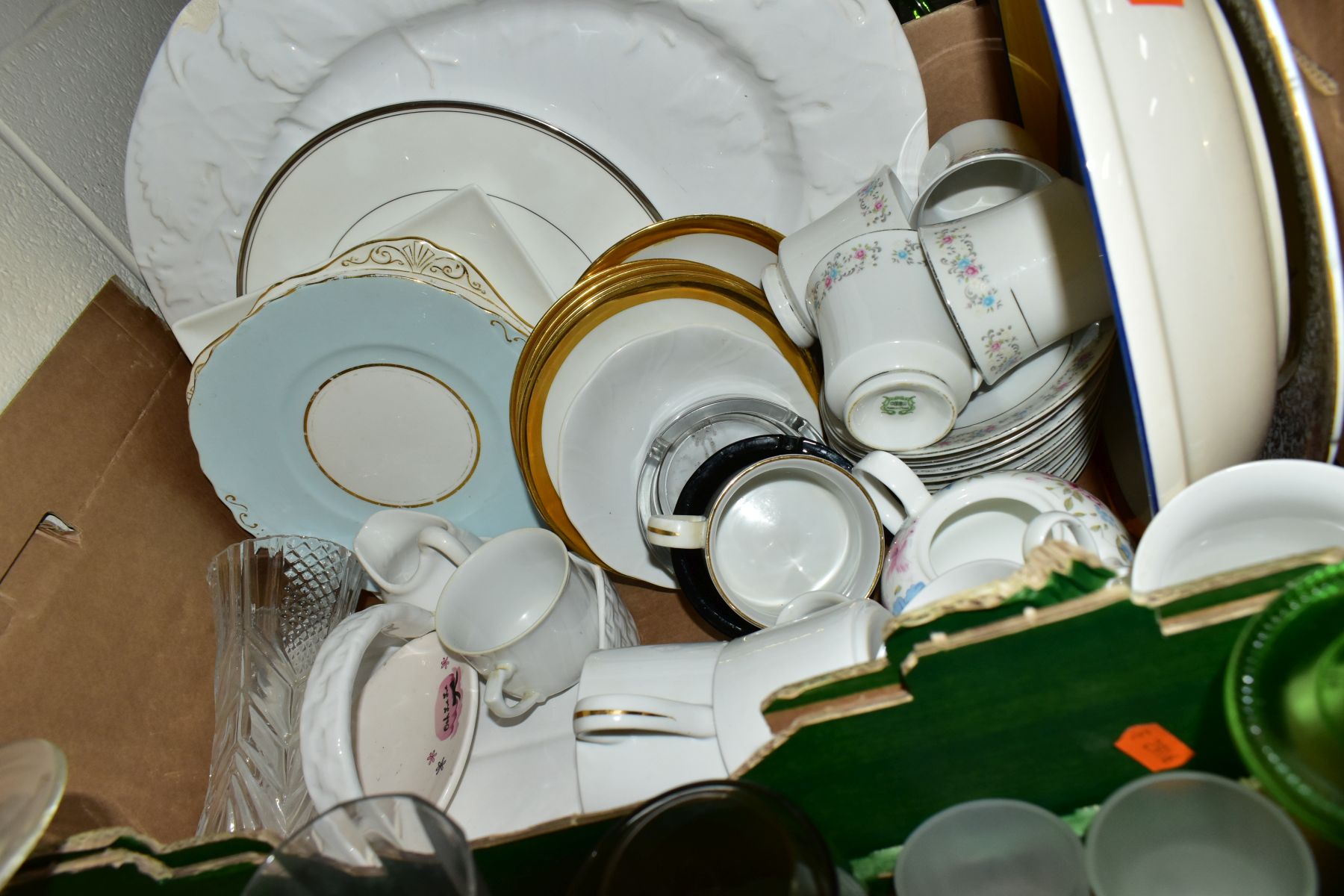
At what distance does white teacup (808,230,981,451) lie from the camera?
0.62 metres

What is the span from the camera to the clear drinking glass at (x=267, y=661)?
0.71 m

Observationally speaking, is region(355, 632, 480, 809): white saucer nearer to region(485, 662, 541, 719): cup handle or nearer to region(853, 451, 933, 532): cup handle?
region(485, 662, 541, 719): cup handle

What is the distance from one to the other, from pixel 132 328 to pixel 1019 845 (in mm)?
859

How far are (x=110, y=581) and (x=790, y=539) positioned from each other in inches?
22.1

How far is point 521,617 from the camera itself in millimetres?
768

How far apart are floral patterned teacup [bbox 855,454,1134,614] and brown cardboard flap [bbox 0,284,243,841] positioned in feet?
1.94

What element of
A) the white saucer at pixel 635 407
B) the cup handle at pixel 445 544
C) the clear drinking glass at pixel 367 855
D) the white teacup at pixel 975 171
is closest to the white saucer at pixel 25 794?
the clear drinking glass at pixel 367 855

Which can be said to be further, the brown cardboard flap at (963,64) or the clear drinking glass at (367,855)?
the brown cardboard flap at (963,64)

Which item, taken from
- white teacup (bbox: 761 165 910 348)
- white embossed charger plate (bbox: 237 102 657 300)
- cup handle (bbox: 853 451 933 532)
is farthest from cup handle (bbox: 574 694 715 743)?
white embossed charger plate (bbox: 237 102 657 300)

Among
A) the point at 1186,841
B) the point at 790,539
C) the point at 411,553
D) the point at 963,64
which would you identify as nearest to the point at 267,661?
the point at 411,553

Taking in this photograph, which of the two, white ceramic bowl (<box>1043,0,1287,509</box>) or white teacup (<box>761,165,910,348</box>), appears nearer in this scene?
white ceramic bowl (<box>1043,0,1287,509</box>)

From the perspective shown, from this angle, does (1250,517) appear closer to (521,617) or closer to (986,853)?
(986,853)

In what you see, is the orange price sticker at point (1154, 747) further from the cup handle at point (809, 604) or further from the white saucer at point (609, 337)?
the white saucer at point (609, 337)

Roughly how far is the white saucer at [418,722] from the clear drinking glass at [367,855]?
14cm
